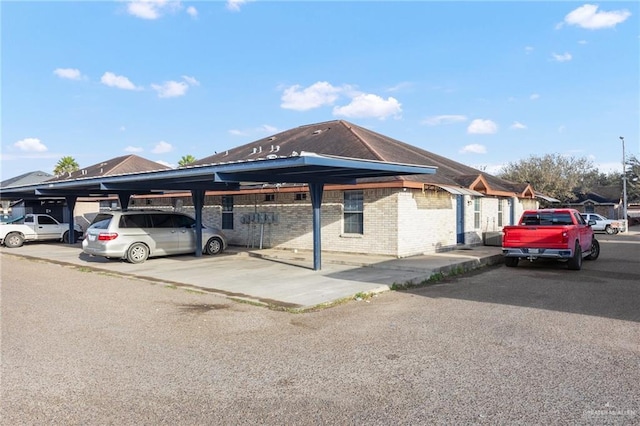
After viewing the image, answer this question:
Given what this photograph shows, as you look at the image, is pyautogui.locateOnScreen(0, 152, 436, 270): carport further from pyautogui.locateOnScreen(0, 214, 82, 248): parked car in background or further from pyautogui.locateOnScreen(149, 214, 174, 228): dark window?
Answer: pyautogui.locateOnScreen(0, 214, 82, 248): parked car in background

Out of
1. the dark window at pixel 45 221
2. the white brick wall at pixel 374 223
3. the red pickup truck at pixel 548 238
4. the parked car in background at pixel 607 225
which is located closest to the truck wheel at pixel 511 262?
the red pickup truck at pixel 548 238

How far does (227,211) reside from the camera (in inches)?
847

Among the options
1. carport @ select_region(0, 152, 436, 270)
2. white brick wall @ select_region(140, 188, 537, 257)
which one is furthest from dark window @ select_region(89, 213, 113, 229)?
white brick wall @ select_region(140, 188, 537, 257)

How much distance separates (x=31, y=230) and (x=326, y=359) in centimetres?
2199

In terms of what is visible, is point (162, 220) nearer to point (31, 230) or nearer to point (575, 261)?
point (31, 230)

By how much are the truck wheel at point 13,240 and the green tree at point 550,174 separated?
42.8m

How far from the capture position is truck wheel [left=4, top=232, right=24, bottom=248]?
2164 centimetres

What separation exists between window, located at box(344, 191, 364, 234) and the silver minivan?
17.7 feet

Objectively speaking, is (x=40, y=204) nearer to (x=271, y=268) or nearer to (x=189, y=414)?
(x=271, y=268)

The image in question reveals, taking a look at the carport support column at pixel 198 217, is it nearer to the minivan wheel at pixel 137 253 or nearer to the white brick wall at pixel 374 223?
the minivan wheel at pixel 137 253

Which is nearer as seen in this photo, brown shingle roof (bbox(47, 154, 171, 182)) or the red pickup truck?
the red pickup truck

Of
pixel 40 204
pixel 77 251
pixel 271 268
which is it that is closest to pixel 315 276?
pixel 271 268

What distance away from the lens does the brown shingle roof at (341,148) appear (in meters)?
17.8

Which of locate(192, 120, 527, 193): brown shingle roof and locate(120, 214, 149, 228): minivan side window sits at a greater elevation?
locate(192, 120, 527, 193): brown shingle roof
